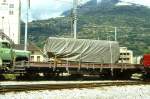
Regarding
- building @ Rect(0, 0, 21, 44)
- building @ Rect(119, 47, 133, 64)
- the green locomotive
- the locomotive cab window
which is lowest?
building @ Rect(119, 47, 133, 64)

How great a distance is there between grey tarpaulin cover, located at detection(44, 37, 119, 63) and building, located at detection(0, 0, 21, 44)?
63.5 metres

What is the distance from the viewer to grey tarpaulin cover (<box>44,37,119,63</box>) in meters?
39.1

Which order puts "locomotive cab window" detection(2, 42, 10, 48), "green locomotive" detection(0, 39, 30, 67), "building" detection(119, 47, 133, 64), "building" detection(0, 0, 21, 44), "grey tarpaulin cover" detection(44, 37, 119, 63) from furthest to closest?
"building" detection(0, 0, 21, 44) < "building" detection(119, 47, 133, 64) < "grey tarpaulin cover" detection(44, 37, 119, 63) < "locomotive cab window" detection(2, 42, 10, 48) < "green locomotive" detection(0, 39, 30, 67)

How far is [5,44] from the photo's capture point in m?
34.9

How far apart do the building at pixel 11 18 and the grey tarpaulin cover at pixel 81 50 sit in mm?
63529

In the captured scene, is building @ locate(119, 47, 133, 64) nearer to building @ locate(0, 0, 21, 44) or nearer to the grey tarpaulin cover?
the grey tarpaulin cover

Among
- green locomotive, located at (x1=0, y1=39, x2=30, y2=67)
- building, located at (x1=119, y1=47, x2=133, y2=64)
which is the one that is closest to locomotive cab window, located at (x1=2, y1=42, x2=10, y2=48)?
green locomotive, located at (x1=0, y1=39, x2=30, y2=67)

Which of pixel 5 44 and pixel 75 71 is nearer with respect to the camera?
pixel 5 44

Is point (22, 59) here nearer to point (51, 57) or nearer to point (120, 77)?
point (51, 57)

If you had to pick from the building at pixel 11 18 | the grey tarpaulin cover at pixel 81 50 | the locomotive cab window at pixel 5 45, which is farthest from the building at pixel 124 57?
the building at pixel 11 18

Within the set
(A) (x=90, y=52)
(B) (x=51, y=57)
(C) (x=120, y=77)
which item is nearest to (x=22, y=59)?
(B) (x=51, y=57)

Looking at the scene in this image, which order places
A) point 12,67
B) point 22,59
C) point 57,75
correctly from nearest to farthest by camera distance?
1. point 12,67
2. point 22,59
3. point 57,75

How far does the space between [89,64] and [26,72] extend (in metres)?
5.85

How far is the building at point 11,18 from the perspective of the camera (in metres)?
105
